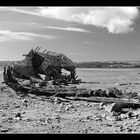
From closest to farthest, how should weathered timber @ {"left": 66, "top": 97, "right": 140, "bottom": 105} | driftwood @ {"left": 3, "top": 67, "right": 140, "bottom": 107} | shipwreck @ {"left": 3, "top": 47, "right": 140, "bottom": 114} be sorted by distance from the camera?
weathered timber @ {"left": 66, "top": 97, "right": 140, "bottom": 105}
driftwood @ {"left": 3, "top": 67, "right": 140, "bottom": 107}
shipwreck @ {"left": 3, "top": 47, "right": 140, "bottom": 114}

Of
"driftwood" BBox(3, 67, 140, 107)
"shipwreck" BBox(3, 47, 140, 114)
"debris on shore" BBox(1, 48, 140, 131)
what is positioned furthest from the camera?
"shipwreck" BBox(3, 47, 140, 114)

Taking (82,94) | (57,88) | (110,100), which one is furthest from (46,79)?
(110,100)

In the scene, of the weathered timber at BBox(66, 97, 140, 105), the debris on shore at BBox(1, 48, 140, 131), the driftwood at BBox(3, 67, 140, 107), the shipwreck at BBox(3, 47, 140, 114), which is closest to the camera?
the debris on shore at BBox(1, 48, 140, 131)

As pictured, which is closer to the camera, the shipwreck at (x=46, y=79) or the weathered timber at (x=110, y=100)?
the weathered timber at (x=110, y=100)

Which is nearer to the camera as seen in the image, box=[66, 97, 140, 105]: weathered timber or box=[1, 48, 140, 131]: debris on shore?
box=[1, 48, 140, 131]: debris on shore

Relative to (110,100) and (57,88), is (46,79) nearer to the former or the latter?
(57,88)

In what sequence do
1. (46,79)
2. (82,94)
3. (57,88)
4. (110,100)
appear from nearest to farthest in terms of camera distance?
(110,100), (82,94), (57,88), (46,79)

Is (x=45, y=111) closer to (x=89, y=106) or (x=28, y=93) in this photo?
(x=89, y=106)

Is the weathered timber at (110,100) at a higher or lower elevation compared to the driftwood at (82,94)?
lower

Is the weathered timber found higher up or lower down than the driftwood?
lower down

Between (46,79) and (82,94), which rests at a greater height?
(46,79)

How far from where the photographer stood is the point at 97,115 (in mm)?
9016

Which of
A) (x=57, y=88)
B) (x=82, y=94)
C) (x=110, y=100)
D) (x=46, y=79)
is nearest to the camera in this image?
(x=110, y=100)

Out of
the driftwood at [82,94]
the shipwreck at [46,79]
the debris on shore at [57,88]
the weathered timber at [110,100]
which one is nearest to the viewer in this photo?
the debris on shore at [57,88]
